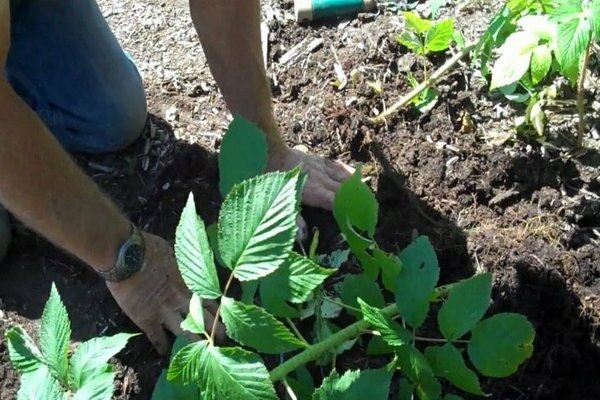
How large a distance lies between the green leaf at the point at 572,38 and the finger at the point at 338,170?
22.2 inches

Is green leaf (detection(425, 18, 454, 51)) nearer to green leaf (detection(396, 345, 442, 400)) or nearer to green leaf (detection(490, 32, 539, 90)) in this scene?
green leaf (detection(490, 32, 539, 90))

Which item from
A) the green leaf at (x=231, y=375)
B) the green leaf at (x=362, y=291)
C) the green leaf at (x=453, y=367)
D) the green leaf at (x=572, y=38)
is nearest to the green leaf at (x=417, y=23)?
the green leaf at (x=572, y=38)

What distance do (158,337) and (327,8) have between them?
1.03 metres

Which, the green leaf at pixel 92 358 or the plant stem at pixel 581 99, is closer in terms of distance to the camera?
the green leaf at pixel 92 358

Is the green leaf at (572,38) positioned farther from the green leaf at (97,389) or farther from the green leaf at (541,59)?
the green leaf at (97,389)

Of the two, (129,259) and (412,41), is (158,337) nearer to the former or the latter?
(129,259)

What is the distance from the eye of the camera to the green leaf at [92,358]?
1.02 meters

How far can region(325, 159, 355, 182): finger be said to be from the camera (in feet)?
6.31

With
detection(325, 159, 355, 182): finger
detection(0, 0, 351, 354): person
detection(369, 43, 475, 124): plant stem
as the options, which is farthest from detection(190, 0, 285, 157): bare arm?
detection(369, 43, 475, 124): plant stem

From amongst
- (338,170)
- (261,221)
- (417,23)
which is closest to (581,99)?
(417,23)

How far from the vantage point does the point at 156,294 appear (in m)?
1.62

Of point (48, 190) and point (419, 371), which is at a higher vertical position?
point (48, 190)

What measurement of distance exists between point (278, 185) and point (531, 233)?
967mm

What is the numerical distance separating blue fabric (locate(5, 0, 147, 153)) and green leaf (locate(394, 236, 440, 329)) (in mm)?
1064
